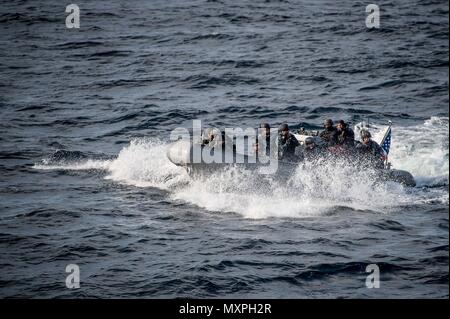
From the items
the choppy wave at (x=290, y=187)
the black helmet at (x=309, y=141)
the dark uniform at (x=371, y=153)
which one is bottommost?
the choppy wave at (x=290, y=187)

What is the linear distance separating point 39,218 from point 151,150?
5.15 meters

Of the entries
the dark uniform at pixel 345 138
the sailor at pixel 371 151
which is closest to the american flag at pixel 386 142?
the sailor at pixel 371 151

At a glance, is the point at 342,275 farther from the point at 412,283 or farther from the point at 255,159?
the point at 255,159

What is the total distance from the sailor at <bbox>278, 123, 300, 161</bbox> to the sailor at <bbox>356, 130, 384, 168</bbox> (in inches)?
65.7

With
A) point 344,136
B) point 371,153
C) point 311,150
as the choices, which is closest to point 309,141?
point 311,150

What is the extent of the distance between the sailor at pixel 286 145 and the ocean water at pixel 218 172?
76 centimetres

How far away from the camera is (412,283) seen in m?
11.8

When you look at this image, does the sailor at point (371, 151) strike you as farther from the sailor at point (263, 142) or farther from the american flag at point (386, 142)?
the sailor at point (263, 142)

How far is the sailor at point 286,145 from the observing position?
58.4 feet

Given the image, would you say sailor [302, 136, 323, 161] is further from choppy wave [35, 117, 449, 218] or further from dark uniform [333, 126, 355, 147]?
dark uniform [333, 126, 355, 147]

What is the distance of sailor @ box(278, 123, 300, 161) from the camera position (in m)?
17.8

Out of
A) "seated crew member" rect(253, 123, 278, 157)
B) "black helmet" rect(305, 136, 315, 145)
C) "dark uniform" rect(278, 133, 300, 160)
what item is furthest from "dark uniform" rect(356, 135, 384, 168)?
"seated crew member" rect(253, 123, 278, 157)

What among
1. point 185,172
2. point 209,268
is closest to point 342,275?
point 209,268

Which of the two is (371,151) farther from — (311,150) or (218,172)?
(218,172)
